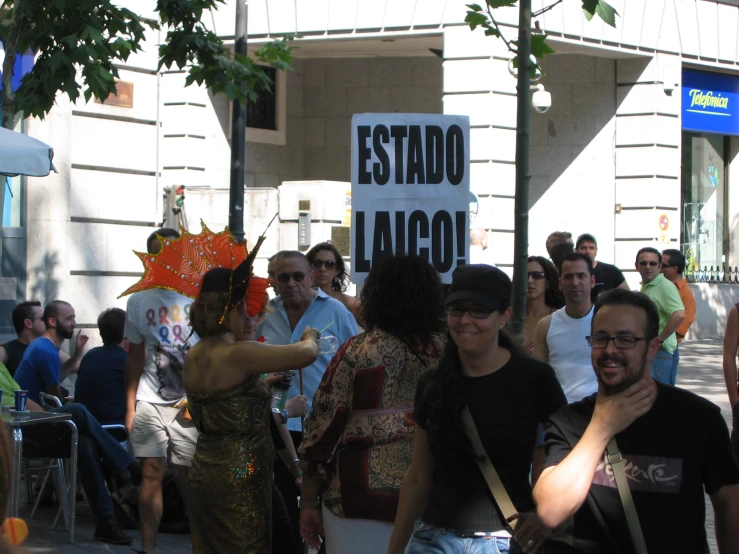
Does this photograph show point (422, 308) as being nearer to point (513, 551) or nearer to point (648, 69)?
point (513, 551)

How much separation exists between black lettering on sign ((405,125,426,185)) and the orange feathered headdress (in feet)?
3.77

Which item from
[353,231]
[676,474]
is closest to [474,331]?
[676,474]

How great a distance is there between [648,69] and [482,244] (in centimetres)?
1144

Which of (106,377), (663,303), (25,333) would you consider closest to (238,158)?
(25,333)

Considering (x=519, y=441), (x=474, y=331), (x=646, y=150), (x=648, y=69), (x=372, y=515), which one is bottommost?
(x=372, y=515)

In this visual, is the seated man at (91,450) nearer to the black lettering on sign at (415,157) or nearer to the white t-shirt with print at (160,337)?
the white t-shirt with print at (160,337)

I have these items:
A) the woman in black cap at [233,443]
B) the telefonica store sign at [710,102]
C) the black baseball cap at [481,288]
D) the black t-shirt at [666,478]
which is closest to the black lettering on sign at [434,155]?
the woman in black cap at [233,443]

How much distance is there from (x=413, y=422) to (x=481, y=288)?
2.53ft

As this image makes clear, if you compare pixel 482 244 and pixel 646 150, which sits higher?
pixel 646 150

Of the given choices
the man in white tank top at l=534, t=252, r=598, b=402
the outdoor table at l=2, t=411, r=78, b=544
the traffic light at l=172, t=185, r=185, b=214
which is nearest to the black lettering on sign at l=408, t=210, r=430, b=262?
the man in white tank top at l=534, t=252, r=598, b=402

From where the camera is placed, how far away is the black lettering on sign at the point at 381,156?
682 cm

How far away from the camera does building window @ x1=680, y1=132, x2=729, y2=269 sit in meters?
23.8

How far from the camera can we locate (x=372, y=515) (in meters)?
4.39

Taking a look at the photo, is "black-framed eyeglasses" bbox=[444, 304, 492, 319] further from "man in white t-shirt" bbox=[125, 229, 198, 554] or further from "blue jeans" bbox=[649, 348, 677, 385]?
"blue jeans" bbox=[649, 348, 677, 385]
